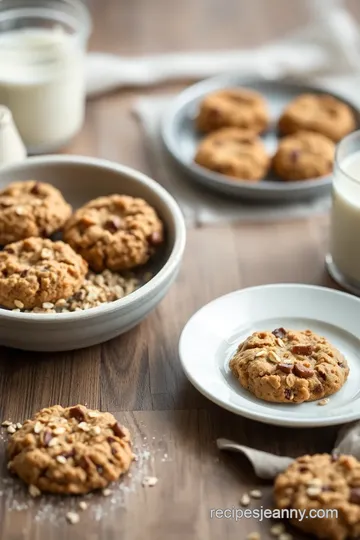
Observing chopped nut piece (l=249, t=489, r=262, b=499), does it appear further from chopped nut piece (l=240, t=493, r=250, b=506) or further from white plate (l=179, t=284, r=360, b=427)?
white plate (l=179, t=284, r=360, b=427)

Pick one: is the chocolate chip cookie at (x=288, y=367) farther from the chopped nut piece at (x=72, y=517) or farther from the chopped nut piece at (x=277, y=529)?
the chopped nut piece at (x=72, y=517)

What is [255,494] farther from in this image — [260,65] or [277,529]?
[260,65]

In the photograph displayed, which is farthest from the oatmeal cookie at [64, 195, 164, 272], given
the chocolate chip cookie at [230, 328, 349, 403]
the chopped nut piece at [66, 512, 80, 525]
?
the chopped nut piece at [66, 512, 80, 525]

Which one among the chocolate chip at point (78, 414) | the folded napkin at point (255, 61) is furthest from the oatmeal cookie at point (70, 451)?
the folded napkin at point (255, 61)

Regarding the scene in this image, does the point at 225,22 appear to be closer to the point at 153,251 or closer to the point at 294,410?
the point at 153,251

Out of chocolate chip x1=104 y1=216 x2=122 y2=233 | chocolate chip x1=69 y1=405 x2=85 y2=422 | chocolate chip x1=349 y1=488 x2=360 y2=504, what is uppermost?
chocolate chip x1=349 y1=488 x2=360 y2=504

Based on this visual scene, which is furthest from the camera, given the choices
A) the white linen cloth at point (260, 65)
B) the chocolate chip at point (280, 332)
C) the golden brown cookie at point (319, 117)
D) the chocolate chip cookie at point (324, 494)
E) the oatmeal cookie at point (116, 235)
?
the white linen cloth at point (260, 65)

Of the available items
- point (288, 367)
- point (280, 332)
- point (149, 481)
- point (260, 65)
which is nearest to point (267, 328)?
point (280, 332)
